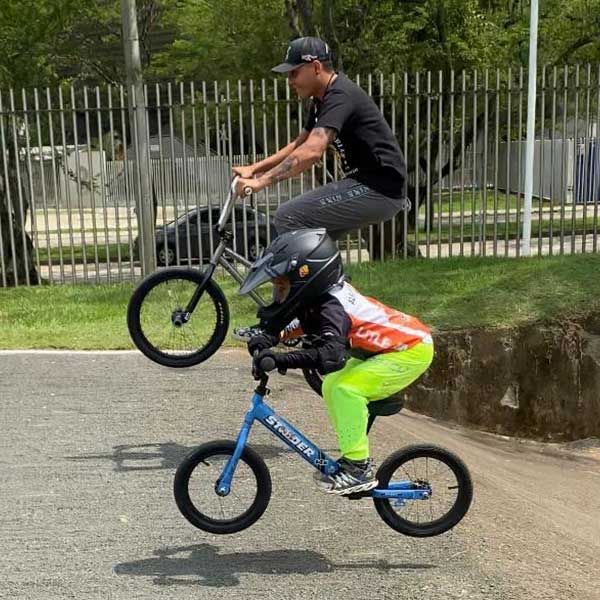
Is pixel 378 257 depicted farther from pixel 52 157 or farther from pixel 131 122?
pixel 52 157

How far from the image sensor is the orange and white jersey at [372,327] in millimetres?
3867

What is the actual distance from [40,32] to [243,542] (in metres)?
14.5

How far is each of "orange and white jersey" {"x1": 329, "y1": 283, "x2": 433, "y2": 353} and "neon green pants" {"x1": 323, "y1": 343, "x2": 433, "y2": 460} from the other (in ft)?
0.14

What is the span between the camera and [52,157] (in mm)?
12086

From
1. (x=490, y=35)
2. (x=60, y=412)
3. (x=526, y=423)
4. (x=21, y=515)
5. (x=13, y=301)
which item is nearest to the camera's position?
(x=21, y=515)

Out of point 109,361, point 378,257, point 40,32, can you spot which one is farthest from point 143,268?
point 40,32

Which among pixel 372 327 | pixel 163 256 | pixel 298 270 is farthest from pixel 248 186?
pixel 163 256

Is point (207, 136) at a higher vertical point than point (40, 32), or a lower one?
lower

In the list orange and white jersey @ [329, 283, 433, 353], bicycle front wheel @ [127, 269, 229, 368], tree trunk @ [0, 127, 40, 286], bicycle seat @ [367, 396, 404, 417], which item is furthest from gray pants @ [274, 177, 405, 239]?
tree trunk @ [0, 127, 40, 286]

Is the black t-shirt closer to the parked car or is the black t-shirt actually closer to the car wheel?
the parked car

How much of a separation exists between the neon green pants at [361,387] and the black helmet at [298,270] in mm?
395

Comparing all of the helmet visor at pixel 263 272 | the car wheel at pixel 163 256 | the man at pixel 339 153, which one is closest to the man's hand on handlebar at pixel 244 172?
the man at pixel 339 153

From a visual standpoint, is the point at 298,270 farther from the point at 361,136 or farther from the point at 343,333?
the point at 361,136

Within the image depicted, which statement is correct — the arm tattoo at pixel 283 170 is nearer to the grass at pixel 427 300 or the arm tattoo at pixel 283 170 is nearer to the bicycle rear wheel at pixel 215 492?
the bicycle rear wheel at pixel 215 492
